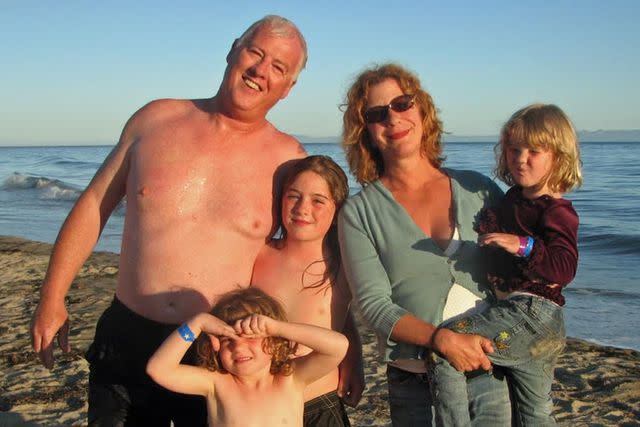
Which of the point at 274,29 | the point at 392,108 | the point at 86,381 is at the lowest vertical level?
the point at 86,381

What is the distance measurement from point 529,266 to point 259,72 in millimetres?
1610

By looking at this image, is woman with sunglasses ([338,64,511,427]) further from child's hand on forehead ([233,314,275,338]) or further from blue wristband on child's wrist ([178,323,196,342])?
blue wristband on child's wrist ([178,323,196,342])

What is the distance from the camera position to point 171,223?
11.3ft

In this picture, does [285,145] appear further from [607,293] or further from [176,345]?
[607,293]

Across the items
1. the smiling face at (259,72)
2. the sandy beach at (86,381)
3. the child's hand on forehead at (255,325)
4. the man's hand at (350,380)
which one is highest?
the smiling face at (259,72)

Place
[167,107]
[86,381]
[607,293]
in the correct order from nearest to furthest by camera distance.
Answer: [167,107] → [86,381] → [607,293]

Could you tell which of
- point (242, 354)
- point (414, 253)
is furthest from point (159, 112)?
point (414, 253)

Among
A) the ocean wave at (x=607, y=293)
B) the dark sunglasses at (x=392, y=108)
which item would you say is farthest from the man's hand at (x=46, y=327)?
the ocean wave at (x=607, y=293)

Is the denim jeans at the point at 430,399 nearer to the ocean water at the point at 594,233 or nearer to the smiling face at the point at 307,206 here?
the smiling face at the point at 307,206

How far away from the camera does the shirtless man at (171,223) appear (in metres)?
3.45

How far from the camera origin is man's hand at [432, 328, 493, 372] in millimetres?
3102

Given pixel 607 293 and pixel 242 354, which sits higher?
pixel 242 354

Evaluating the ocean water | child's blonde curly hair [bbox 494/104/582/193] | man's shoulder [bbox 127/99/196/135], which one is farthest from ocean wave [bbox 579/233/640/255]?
man's shoulder [bbox 127/99/196/135]

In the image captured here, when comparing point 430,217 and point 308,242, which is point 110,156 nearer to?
point 308,242
